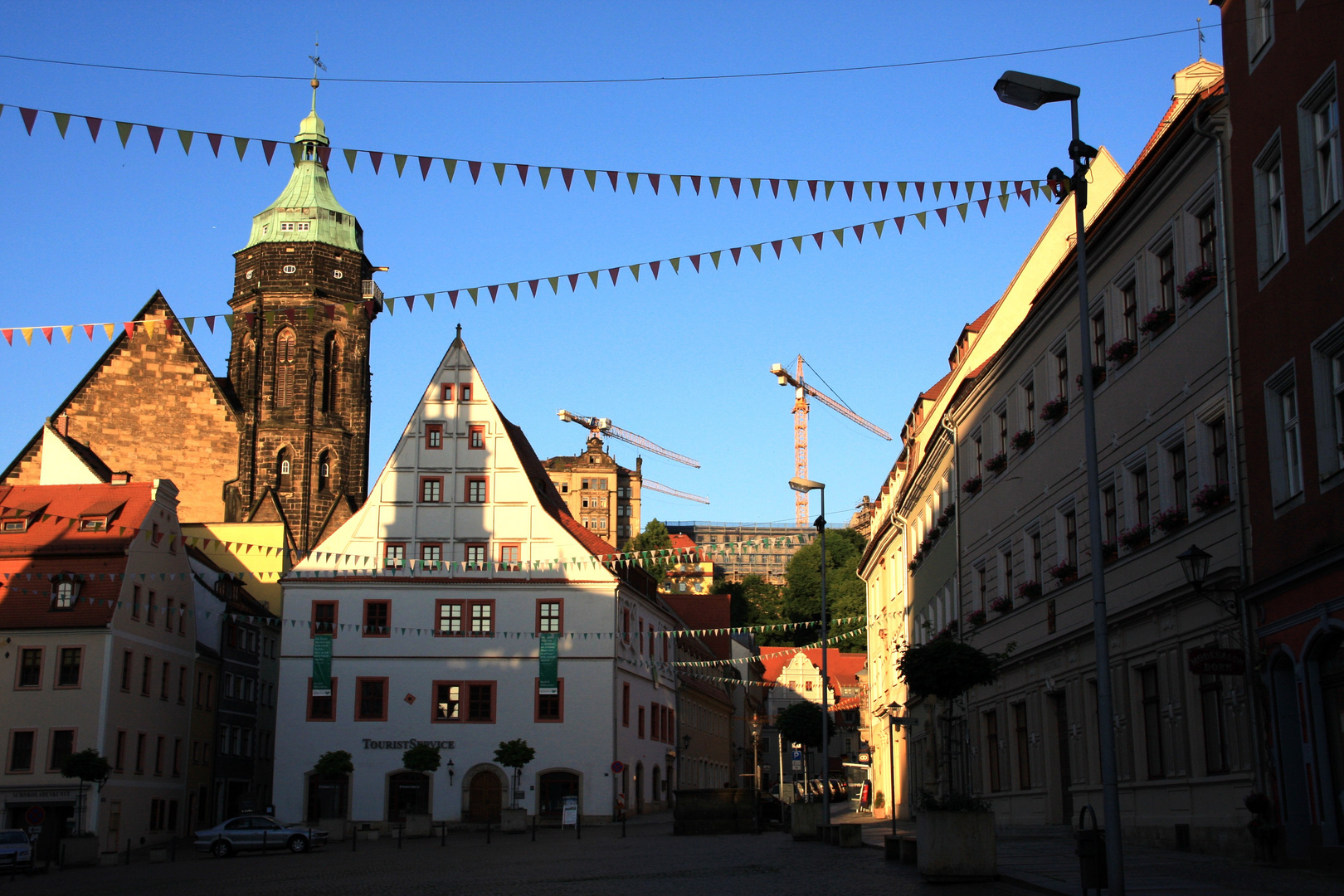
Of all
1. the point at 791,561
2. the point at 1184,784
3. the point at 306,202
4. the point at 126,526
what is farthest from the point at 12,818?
the point at 791,561

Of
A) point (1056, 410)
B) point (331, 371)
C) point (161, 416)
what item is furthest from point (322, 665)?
point (1056, 410)

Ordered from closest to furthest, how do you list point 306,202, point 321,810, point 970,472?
point 970,472 → point 321,810 → point 306,202

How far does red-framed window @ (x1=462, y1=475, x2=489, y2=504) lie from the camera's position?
56375 millimetres

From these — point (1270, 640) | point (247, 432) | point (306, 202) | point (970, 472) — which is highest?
point (306, 202)

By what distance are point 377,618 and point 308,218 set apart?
38.7 m

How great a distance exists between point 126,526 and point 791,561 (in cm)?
9561

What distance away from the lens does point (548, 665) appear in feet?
177

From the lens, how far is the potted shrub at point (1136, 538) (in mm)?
23859

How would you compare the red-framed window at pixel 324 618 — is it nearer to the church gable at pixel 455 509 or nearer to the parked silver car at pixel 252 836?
the church gable at pixel 455 509

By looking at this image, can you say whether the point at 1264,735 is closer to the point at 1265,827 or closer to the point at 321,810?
the point at 1265,827

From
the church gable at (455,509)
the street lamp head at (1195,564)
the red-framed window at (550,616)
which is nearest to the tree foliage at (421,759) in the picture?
the red-framed window at (550,616)

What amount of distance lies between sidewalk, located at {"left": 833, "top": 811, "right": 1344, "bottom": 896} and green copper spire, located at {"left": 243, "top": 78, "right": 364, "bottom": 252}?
69.8 meters

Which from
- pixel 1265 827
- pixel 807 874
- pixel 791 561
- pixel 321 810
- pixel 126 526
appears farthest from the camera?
pixel 791 561

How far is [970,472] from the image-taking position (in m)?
36.6
